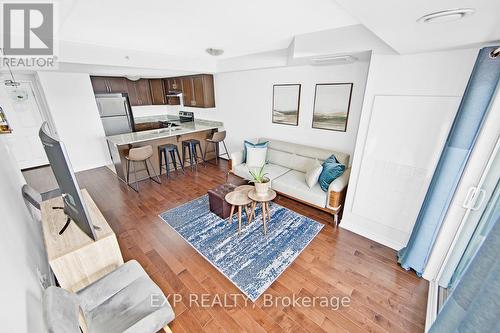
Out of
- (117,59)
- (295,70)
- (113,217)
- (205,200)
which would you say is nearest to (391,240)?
(205,200)

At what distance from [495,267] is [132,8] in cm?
297

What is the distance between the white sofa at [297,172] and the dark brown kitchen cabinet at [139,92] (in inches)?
171

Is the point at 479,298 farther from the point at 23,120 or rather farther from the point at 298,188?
the point at 23,120

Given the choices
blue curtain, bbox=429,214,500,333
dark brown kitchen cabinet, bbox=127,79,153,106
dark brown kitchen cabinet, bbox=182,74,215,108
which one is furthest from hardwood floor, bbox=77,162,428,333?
dark brown kitchen cabinet, bbox=127,79,153,106

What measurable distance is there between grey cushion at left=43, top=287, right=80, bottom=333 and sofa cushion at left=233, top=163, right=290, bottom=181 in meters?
2.88

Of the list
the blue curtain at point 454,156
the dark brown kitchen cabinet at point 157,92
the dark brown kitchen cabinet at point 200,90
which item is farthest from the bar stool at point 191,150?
the blue curtain at point 454,156

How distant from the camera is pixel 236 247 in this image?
8.27 ft

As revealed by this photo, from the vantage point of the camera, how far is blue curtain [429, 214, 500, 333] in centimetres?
78

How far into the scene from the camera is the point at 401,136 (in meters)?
2.19

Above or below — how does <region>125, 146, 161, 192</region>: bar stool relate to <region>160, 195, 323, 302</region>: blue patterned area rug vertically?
above

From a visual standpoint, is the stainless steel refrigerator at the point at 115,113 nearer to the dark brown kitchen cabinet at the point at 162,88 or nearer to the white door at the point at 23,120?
the dark brown kitchen cabinet at the point at 162,88

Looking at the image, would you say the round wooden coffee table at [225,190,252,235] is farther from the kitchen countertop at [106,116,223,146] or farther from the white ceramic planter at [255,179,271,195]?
the kitchen countertop at [106,116,223,146]

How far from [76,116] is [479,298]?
6.48 meters

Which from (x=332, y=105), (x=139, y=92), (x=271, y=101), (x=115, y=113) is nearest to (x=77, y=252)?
(x=332, y=105)
